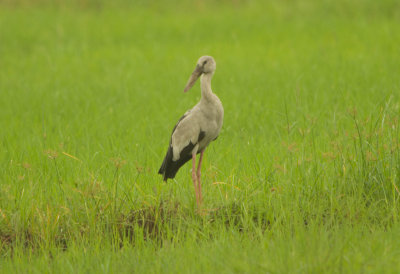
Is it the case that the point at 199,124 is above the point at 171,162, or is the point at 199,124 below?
above

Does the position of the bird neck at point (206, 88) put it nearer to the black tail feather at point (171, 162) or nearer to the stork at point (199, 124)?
the stork at point (199, 124)

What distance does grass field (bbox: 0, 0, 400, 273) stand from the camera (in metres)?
3.84

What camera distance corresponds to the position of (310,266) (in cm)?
329

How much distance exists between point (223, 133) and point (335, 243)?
3113mm

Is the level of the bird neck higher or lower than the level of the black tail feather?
higher

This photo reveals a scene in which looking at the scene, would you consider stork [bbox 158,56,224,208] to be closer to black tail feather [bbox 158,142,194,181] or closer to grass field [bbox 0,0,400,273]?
black tail feather [bbox 158,142,194,181]

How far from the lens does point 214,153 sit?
538 centimetres

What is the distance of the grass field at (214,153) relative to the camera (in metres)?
3.84

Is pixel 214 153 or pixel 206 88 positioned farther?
pixel 214 153

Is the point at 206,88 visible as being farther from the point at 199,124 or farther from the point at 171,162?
the point at 171,162

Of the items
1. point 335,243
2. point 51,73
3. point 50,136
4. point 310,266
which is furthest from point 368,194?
point 51,73

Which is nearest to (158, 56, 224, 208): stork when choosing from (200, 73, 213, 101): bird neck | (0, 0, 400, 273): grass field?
(200, 73, 213, 101): bird neck

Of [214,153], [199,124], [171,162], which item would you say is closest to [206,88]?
[199,124]

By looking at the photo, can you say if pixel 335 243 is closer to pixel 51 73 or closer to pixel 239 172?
pixel 239 172
